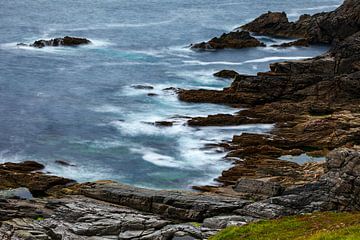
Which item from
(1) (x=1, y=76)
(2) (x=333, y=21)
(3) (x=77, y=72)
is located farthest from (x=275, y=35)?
(1) (x=1, y=76)

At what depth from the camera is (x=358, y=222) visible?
28.1 m

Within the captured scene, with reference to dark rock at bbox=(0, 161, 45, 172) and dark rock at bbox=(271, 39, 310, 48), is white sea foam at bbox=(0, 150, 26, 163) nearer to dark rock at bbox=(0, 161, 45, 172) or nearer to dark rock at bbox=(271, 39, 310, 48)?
dark rock at bbox=(0, 161, 45, 172)

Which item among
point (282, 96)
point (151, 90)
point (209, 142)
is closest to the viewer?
point (209, 142)

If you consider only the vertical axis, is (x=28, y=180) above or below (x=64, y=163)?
above

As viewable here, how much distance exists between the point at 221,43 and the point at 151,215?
7274 centimetres

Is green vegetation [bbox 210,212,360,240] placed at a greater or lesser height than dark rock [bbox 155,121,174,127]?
greater

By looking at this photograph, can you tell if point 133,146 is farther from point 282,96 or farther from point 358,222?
point 358,222

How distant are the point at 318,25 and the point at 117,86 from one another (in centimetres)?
4567

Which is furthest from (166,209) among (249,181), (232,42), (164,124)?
(232,42)

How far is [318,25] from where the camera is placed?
362 feet

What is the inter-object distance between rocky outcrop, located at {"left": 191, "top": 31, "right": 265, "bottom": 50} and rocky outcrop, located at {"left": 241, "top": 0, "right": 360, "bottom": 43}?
32.4 ft

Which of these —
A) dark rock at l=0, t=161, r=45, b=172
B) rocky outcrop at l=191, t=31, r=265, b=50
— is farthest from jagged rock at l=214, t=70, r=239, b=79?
dark rock at l=0, t=161, r=45, b=172

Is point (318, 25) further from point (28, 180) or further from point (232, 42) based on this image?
point (28, 180)

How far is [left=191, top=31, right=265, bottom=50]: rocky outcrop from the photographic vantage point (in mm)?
105750
